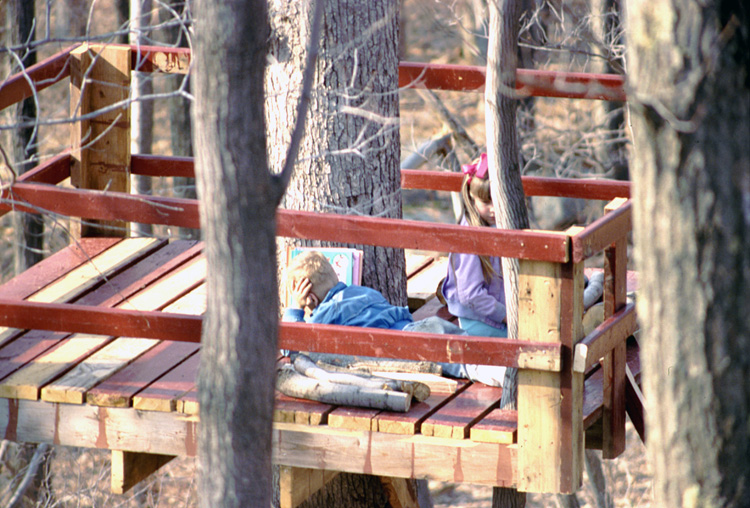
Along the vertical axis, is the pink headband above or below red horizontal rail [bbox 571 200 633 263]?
above

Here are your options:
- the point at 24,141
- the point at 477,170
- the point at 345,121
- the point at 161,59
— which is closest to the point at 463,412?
the point at 477,170

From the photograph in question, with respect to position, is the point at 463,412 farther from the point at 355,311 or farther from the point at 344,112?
the point at 344,112

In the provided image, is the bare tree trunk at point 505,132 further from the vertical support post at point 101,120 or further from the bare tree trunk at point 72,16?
the bare tree trunk at point 72,16

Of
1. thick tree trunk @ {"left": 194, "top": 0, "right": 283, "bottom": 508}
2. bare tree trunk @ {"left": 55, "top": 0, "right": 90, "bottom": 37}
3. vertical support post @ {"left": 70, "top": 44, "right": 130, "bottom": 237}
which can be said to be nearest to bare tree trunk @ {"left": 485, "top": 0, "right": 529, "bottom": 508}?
thick tree trunk @ {"left": 194, "top": 0, "right": 283, "bottom": 508}

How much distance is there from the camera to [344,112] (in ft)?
17.5

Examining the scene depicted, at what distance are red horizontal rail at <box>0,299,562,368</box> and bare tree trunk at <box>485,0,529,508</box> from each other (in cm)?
44

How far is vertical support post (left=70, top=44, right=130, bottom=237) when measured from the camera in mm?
6016

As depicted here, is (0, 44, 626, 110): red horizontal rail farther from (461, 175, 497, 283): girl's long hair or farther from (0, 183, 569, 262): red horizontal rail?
(0, 183, 569, 262): red horizontal rail

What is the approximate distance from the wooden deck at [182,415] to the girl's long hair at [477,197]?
0.71 metres

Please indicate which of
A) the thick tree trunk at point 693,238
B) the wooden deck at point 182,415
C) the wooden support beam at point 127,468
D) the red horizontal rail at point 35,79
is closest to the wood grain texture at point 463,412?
the wooden deck at point 182,415

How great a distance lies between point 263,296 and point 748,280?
1595 mm

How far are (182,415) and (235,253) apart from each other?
135 centimetres

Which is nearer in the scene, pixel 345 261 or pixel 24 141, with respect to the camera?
pixel 345 261

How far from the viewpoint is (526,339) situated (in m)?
3.96
